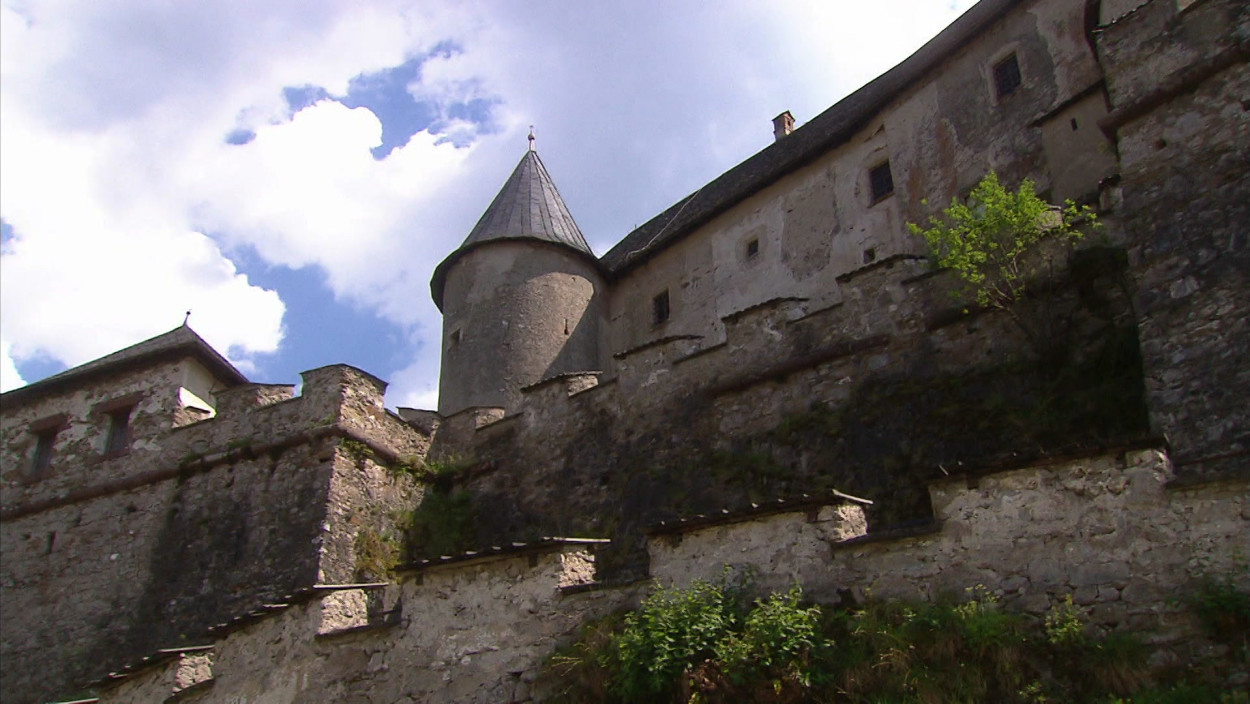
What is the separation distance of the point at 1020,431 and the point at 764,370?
13.4ft

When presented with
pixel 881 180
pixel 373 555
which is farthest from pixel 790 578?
pixel 881 180

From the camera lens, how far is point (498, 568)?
34.5 ft

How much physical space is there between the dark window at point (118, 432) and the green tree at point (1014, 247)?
15481 millimetres

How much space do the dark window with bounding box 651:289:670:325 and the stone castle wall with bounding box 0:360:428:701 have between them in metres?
6.42

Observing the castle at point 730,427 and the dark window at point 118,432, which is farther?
the dark window at point 118,432

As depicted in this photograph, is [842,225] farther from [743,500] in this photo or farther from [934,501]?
[934,501]

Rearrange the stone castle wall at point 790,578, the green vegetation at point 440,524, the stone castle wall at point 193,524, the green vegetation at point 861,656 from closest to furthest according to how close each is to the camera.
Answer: the green vegetation at point 861,656 < the stone castle wall at point 790,578 < the stone castle wall at point 193,524 < the green vegetation at point 440,524

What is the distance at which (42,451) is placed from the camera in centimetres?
2109

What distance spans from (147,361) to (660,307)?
10.4 metres

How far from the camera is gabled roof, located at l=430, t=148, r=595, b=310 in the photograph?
74.6ft

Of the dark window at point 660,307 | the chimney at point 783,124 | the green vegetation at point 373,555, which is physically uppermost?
the chimney at point 783,124

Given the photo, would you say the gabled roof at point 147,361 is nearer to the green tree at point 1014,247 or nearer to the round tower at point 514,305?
the round tower at point 514,305

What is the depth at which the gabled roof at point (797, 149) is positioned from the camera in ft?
60.0

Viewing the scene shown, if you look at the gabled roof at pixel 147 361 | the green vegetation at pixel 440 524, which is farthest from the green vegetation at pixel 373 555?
the gabled roof at pixel 147 361
